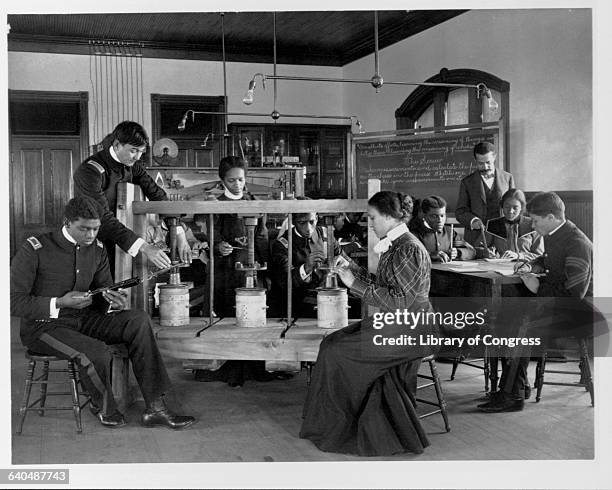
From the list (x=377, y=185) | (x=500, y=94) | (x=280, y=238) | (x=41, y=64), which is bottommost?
(x=280, y=238)

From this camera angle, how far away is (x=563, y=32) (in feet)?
14.8

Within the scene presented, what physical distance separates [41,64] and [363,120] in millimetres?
3677

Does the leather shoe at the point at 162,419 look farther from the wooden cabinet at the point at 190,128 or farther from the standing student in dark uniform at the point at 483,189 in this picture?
the wooden cabinet at the point at 190,128

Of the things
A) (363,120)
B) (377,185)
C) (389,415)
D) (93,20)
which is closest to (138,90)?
(93,20)

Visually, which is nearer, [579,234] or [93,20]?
[579,234]

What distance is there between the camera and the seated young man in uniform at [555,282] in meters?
3.13

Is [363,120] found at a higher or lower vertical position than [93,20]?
lower

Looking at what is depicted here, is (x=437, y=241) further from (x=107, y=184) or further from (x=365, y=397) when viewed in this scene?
(x=107, y=184)

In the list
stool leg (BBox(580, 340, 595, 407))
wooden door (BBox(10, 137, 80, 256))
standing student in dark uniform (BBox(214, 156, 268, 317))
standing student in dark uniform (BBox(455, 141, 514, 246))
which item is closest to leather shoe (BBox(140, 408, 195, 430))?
standing student in dark uniform (BBox(214, 156, 268, 317))

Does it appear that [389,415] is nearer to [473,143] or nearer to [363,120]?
[473,143]

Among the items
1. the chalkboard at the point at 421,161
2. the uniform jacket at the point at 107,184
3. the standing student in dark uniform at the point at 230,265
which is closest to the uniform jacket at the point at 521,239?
the chalkboard at the point at 421,161

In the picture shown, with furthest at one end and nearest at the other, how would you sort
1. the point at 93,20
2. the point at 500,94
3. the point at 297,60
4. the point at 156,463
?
1. the point at 297,60
2. the point at 93,20
3. the point at 500,94
4. the point at 156,463

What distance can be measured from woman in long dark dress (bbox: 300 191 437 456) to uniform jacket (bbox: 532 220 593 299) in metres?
0.78

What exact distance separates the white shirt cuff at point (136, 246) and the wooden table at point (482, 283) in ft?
5.30
